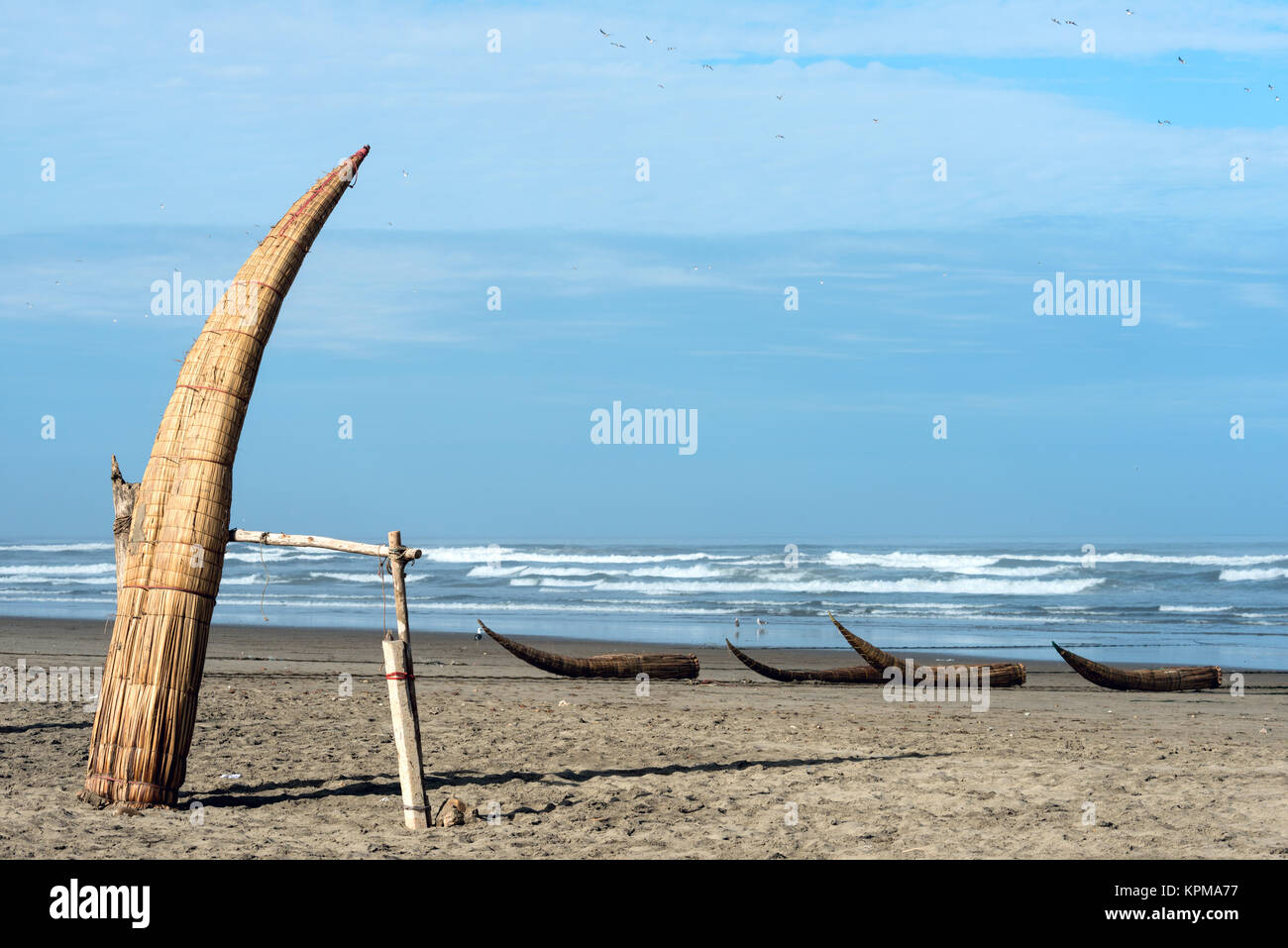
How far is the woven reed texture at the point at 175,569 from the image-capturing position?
811cm

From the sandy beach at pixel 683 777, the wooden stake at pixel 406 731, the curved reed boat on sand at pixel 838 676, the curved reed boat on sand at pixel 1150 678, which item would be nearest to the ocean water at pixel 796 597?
the sandy beach at pixel 683 777

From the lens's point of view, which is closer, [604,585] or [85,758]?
[85,758]

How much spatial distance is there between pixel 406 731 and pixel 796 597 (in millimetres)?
36568

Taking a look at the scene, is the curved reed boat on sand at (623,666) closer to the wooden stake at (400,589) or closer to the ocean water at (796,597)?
the ocean water at (796,597)

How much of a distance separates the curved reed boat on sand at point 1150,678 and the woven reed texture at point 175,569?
1450cm

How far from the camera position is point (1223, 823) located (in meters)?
8.48

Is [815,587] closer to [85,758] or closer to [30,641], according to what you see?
[30,641]

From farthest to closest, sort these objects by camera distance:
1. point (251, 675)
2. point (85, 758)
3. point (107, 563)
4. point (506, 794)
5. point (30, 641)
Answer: point (107, 563)
point (30, 641)
point (251, 675)
point (85, 758)
point (506, 794)

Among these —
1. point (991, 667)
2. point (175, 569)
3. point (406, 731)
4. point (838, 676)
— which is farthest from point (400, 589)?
point (991, 667)

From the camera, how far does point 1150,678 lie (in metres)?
18.8

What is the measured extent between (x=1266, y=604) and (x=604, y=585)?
25.8 metres

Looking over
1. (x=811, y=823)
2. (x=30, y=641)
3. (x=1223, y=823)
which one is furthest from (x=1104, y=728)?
(x=30, y=641)

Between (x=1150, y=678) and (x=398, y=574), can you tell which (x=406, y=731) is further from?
(x=1150, y=678)

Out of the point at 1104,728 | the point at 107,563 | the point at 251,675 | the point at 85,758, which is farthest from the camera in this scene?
the point at 107,563
